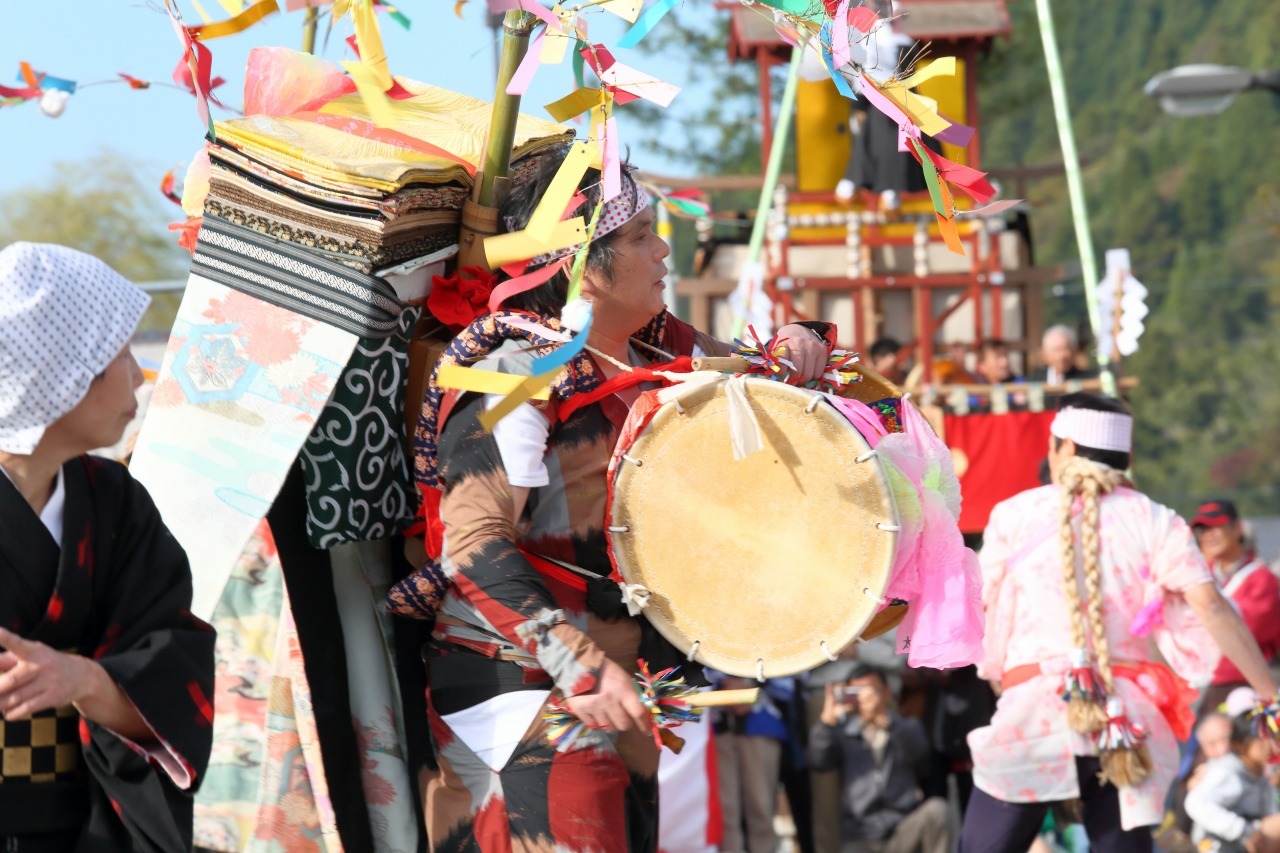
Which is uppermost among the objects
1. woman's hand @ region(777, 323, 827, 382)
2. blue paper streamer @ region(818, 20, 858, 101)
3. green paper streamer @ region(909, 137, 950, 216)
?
blue paper streamer @ region(818, 20, 858, 101)

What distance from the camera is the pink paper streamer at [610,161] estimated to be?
248 cm

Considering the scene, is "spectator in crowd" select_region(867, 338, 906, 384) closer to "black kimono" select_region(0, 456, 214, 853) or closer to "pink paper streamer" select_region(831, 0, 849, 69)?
"pink paper streamer" select_region(831, 0, 849, 69)

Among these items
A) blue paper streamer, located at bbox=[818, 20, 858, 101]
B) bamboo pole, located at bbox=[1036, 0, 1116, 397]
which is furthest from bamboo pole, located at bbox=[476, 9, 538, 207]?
bamboo pole, located at bbox=[1036, 0, 1116, 397]

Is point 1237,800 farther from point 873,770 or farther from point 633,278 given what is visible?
point 633,278

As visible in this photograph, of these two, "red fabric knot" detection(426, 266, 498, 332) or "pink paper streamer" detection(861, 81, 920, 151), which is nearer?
"pink paper streamer" detection(861, 81, 920, 151)

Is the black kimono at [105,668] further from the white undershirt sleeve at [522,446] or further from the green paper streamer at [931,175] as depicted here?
the green paper streamer at [931,175]

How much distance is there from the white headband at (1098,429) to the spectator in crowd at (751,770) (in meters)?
2.33

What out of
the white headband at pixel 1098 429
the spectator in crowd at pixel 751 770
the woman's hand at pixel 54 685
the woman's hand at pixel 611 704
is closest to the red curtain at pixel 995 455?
the spectator in crowd at pixel 751 770

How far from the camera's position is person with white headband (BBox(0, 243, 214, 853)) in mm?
1935

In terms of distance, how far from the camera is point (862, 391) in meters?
2.90

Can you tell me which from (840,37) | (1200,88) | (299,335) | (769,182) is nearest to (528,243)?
(299,335)

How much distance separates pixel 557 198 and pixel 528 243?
92mm

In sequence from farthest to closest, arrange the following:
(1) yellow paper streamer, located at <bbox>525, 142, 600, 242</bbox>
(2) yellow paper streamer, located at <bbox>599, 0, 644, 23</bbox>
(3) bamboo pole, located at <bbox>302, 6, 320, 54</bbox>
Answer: (3) bamboo pole, located at <bbox>302, 6, 320, 54</bbox>
(2) yellow paper streamer, located at <bbox>599, 0, 644, 23</bbox>
(1) yellow paper streamer, located at <bbox>525, 142, 600, 242</bbox>

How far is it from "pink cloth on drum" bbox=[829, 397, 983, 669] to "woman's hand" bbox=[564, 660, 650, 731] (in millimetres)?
484
